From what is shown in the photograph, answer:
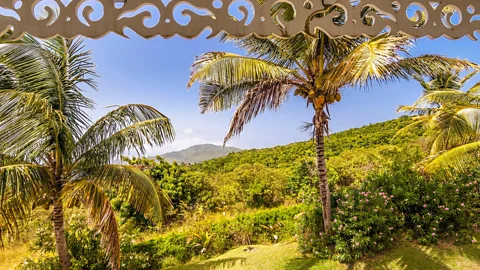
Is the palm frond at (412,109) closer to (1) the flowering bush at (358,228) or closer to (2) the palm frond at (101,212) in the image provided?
(1) the flowering bush at (358,228)

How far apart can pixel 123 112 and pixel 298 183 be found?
783 cm

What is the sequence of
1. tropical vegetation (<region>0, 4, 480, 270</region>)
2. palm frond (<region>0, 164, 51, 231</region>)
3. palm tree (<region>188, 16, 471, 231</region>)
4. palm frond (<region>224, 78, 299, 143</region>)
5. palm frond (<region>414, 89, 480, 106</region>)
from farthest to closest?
palm frond (<region>414, 89, 480, 106</region>) < palm frond (<region>224, 78, 299, 143</region>) < palm tree (<region>188, 16, 471, 231</region>) < tropical vegetation (<region>0, 4, 480, 270</region>) < palm frond (<region>0, 164, 51, 231</region>)

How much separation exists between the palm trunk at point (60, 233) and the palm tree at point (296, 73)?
3.34m

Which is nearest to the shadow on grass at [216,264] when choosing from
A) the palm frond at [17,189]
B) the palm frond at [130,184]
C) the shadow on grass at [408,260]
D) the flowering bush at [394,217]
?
the flowering bush at [394,217]

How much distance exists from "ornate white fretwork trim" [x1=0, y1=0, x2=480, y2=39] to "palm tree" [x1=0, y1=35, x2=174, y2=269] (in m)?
4.14

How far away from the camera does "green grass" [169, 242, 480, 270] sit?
6.08 m

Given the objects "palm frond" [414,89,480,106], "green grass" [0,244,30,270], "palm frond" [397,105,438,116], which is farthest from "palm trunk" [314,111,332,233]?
"green grass" [0,244,30,270]

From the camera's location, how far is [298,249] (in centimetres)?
729

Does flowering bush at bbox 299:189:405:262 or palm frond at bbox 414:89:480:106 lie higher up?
palm frond at bbox 414:89:480:106

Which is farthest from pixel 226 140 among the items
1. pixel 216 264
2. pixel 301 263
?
pixel 301 263

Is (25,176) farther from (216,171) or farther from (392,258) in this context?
(216,171)

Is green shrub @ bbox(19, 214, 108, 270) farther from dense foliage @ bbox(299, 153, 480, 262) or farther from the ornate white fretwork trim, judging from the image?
the ornate white fretwork trim

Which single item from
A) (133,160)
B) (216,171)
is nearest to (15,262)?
(133,160)

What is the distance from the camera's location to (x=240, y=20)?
149 centimetres
